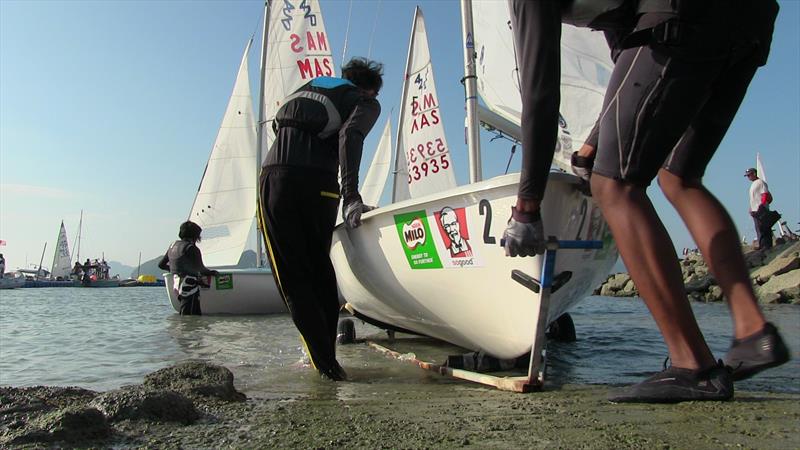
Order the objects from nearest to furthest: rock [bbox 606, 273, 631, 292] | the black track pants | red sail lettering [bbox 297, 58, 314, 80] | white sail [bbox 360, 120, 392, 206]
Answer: the black track pants, red sail lettering [bbox 297, 58, 314, 80], rock [bbox 606, 273, 631, 292], white sail [bbox 360, 120, 392, 206]

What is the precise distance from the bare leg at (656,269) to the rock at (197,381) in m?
1.49

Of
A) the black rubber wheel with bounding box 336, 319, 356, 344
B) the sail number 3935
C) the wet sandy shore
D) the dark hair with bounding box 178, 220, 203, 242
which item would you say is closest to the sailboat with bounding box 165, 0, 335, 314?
the sail number 3935

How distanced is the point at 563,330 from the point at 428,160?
31.2ft

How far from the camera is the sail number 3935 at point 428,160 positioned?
13.6 m

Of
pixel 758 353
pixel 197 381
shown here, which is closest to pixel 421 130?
pixel 197 381

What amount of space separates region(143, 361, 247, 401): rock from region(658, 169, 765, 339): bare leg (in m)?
1.73

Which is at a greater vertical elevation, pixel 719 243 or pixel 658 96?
pixel 658 96

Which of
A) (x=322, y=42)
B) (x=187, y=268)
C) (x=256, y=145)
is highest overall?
(x=322, y=42)

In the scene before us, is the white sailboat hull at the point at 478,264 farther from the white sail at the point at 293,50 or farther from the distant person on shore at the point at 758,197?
the white sail at the point at 293,50

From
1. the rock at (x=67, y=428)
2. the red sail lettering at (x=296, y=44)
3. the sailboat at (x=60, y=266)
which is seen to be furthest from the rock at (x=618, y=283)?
the sailboat at (x=60, y=266)

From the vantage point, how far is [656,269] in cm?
174

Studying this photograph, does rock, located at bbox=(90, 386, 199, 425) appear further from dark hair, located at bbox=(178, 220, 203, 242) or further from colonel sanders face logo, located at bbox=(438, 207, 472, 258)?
dark hair, located at bbox=(178, 220, 203, 242)

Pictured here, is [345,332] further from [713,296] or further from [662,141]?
[713,296]

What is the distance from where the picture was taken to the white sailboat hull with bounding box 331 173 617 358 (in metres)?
2.17
